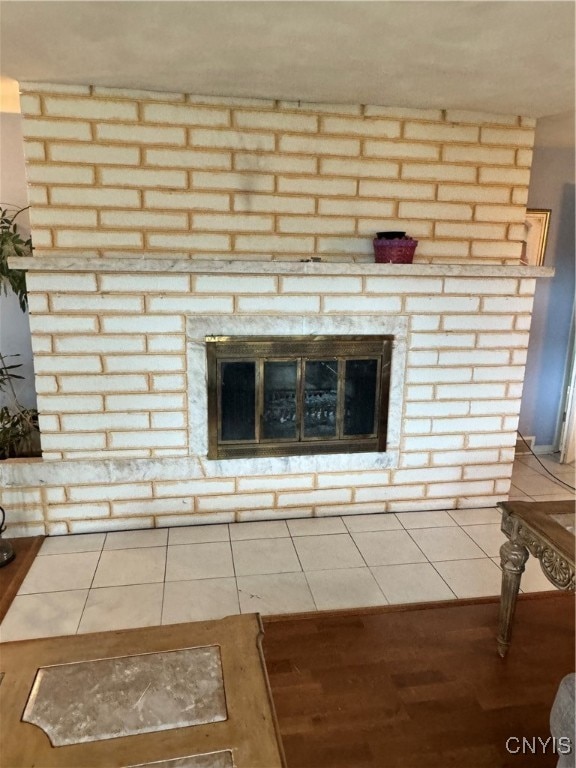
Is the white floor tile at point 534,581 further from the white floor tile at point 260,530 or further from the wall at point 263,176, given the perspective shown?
the wall at point 263,176

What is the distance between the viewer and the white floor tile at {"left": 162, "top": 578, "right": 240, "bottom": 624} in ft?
7.01

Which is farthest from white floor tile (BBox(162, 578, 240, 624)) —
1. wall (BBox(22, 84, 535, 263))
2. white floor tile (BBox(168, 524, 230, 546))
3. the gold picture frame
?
the gold picture frame

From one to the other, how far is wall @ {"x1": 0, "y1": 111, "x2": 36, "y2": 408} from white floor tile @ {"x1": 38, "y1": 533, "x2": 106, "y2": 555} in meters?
1.03

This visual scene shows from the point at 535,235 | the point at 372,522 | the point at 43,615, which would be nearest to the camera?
the point at 43,615

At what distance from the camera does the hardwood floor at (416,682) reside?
5.20ft

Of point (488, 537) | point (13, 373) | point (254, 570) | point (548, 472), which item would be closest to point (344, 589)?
point (254, 570)

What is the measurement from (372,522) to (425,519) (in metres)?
0.31

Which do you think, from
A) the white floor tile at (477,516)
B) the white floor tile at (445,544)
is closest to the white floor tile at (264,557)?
the white floor tile at (445,544)

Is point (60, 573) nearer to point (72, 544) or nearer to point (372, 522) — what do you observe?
point (72, 544)

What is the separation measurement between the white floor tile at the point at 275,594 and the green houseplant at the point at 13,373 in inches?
58.1

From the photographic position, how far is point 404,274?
2.65 m

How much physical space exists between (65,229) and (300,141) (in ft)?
3.96

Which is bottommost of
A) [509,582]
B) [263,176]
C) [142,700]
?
[509,582]

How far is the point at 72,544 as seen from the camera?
266 centimetres
